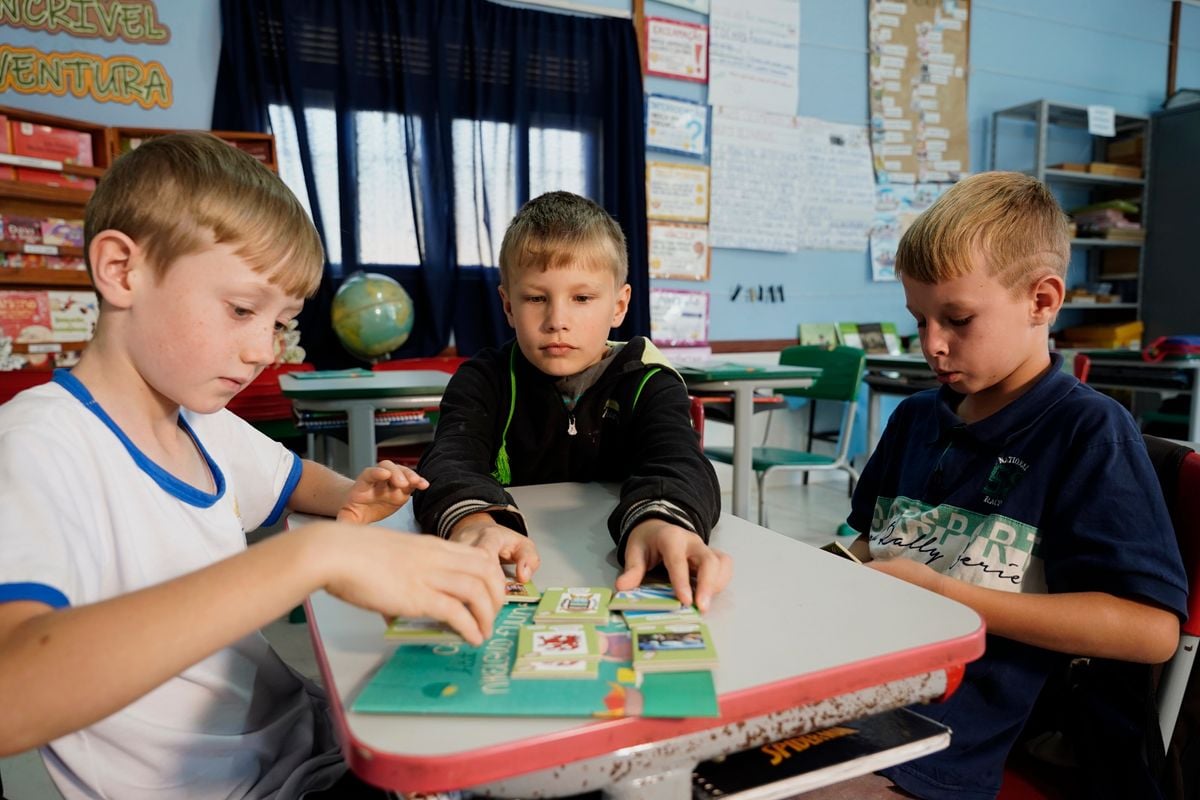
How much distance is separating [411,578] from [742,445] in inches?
96.0

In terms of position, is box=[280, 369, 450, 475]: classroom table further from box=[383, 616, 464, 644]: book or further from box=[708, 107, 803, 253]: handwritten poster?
box=[708, 107, 803, 253]: handwritten poster

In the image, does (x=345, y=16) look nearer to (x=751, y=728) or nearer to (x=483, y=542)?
(x=483, y=542)

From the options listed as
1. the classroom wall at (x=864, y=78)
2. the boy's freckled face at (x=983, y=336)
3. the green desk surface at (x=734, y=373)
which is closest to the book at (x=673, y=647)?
the boy's freckled face at (x=983, y=336)

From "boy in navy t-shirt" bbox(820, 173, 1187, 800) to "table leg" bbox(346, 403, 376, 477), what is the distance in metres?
1.49

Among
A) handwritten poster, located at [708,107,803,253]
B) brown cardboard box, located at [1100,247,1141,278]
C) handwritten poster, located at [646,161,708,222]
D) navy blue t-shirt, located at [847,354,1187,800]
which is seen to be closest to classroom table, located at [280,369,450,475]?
navy blue t-shirt, located at [847,354,1187,800]

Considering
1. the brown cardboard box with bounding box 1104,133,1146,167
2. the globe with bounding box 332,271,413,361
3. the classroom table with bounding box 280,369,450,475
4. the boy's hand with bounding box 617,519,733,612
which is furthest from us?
the brown cardboard box with bounding box 1104,133,1146,167

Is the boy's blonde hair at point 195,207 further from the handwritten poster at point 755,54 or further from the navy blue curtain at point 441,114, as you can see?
the handwritten poster at point 755,54

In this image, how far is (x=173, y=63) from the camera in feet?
10.5

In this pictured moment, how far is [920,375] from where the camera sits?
12.6ft

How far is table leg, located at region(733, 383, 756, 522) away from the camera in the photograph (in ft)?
9.36

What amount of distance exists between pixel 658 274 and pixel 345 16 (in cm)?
194

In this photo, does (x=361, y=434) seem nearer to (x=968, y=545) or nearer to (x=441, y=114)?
(x=968, y=545)

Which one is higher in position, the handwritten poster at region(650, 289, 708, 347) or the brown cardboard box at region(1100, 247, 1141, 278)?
the brown cardboard box at region(1100, 247, 1141, 278)

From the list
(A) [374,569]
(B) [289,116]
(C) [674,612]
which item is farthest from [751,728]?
(B) [289,116]
